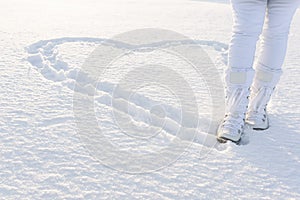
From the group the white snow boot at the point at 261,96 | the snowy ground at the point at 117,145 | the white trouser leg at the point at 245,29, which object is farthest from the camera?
the white snow boot at the point at 261,96

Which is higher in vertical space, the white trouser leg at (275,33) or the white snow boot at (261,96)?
the white trouser leg at (275,33)

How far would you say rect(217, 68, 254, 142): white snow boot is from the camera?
104 cm

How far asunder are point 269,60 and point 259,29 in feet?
0.50

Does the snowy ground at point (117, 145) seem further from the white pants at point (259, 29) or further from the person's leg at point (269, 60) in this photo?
the white pants at point (259, 29)

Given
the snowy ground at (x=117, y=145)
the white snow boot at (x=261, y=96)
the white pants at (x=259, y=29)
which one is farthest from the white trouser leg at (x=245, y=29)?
the snowy ground at (x=117, y=145)

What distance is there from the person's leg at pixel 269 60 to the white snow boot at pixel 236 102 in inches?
4.0

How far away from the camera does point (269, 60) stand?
3.68 ft

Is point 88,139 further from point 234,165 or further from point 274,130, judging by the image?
point 274,130

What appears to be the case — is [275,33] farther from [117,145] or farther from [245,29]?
[117,145]

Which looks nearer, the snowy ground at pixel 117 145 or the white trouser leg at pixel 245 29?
the snowy ground at pixel 117 145

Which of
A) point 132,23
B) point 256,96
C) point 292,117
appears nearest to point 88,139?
point 256,96

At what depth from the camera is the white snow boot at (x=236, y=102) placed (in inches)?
40.8

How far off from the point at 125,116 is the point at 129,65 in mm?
607

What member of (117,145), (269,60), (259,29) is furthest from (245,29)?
(117,145)
